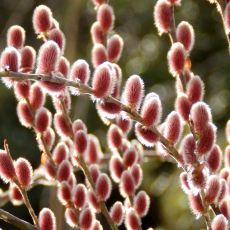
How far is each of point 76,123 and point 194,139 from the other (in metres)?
0.21

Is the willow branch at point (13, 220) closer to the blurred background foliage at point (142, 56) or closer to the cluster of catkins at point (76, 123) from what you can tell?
the cluster of catkins at point (76, 123)

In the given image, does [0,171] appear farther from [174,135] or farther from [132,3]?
[132,3]

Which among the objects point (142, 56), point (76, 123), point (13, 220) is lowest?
point (13, 220)

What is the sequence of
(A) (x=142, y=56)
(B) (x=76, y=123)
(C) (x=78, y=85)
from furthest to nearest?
(A) (x=142, y=56) < (B) (x=76, y=123) < (C) (x=78, y=85)

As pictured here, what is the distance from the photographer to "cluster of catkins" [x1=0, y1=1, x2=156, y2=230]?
0.68m

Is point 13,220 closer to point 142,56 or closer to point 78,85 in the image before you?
point 78,85

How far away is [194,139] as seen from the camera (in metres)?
0.71

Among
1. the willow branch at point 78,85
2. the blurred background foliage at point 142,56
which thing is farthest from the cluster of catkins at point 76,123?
the blurred background foliage at point 142,56

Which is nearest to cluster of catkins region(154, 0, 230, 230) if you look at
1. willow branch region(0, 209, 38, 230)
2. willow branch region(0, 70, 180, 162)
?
willow branch region(0, 70, 180, 162)

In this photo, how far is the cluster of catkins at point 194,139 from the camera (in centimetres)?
69

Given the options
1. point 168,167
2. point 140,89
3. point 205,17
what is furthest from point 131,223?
point 205,17

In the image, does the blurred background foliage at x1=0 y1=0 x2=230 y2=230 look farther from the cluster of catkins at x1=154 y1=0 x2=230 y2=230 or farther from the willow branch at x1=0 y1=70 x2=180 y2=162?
the willow branch at x1=0 y1=70 x2=180 y2=162

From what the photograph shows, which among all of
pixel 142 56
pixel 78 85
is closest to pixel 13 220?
pixel 78 85

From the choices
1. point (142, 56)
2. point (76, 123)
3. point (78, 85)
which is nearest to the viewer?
point (78, 85)
